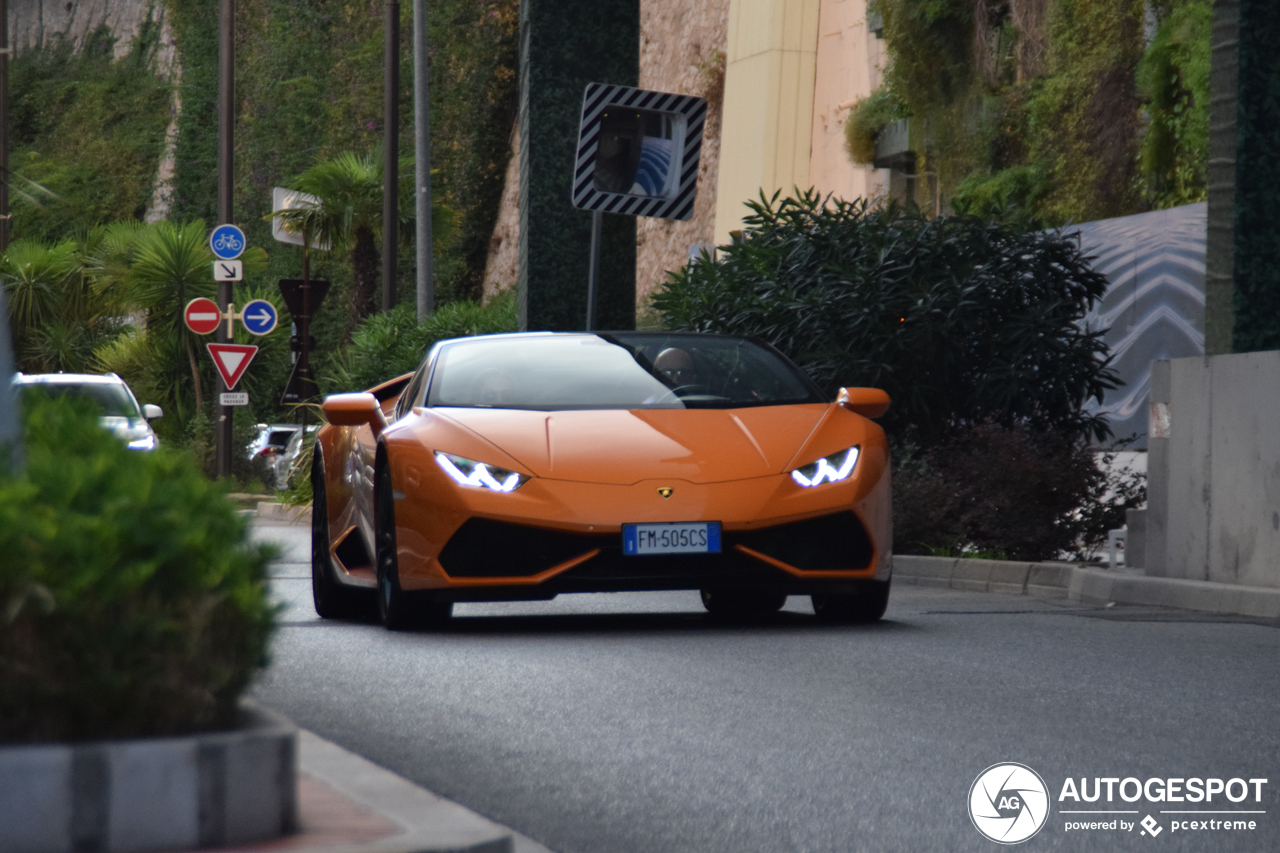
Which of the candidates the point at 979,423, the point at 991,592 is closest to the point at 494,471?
the point at 991,592

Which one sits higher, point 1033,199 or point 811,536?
point 1033,199

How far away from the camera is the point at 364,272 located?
38312 mm

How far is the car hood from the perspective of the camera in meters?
8.19

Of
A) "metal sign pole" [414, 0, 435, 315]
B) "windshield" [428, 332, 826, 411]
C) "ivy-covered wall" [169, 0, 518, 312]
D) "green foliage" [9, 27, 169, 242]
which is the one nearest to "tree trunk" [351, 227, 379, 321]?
"ivy-covered wall" [169, 0, 518, 312]

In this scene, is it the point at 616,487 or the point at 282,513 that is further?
the point at 282,513

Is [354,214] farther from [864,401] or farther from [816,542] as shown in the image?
[816,542]

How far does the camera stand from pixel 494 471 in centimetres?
819

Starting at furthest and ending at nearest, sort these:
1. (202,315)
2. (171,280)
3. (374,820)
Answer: (171,280) → (202,315) → (374,820)

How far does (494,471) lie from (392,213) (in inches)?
958

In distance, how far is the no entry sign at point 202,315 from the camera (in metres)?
28.0

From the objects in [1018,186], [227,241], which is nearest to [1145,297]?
[1018,186]

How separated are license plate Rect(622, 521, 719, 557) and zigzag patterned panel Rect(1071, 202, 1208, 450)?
32.8ft

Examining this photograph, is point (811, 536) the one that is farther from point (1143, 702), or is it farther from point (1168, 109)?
point (1168, 109)

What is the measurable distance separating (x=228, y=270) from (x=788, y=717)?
2453cm
